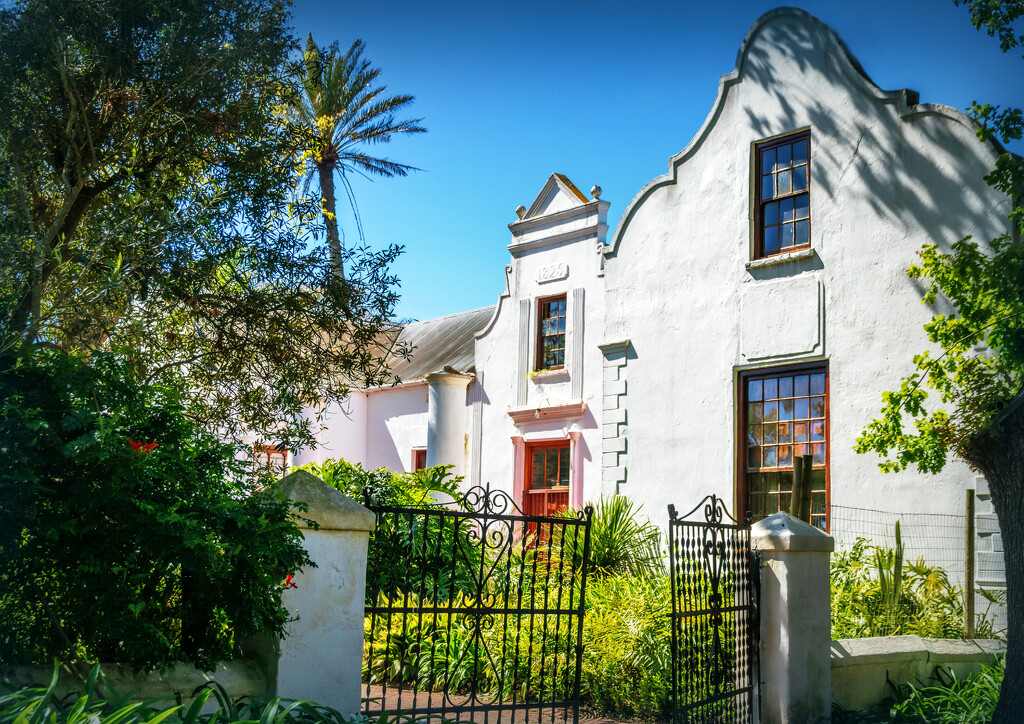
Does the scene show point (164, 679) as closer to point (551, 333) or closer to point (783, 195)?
point (783, 195)

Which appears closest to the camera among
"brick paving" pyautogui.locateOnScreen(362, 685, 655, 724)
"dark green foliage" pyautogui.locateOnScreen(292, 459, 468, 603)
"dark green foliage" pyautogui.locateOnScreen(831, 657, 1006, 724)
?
"dark green foliage" pyautogui.locateOnScreen(831, 657, 1006, 724)

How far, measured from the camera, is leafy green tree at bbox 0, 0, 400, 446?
672cm

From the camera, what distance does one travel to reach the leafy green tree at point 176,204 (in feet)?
22.1

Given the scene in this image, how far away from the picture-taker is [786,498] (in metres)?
12.1

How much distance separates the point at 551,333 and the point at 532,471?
8.19 ft

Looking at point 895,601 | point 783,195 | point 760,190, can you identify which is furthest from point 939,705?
point 760,190

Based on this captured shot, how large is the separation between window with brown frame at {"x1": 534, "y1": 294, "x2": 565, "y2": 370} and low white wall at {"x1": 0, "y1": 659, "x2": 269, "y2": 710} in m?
12.0

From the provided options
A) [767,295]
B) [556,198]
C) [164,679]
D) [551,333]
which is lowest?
[164,679]

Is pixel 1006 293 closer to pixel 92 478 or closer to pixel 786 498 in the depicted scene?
pixel 786 498

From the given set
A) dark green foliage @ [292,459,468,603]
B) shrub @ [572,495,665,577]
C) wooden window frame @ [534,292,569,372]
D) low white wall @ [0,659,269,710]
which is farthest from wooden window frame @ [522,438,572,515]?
low white wall @ [0,659,269,710]

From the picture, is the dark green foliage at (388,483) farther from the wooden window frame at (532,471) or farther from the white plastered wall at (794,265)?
the white plastered wall at (794,265)

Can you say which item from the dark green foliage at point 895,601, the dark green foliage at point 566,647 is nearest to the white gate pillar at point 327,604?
the dark green foliage at point 566,647

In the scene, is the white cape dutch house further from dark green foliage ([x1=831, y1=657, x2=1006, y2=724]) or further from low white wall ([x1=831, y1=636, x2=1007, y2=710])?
dark green foliage ([x1=831, y1=657, x2=1006, y2=724])

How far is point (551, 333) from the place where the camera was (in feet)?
55.0
